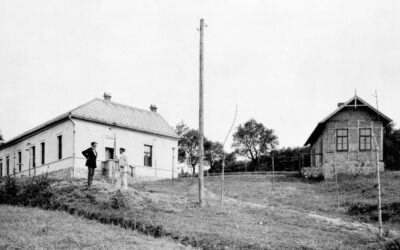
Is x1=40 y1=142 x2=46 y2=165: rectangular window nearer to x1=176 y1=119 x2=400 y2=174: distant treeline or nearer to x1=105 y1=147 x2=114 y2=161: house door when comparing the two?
x1=105 y1=147 x2=114 y2=161: house door

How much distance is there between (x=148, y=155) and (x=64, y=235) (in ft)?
86.2

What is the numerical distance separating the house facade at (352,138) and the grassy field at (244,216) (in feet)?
22.1

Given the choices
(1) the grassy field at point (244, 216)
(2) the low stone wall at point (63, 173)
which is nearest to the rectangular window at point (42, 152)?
(2) the low stone wall at point (63, 173)

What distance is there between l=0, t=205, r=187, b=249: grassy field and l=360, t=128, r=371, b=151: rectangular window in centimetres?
2315

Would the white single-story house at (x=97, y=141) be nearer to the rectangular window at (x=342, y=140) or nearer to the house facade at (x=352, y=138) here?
the house facade at (x=352, y=138)

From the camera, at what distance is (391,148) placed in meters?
52.5

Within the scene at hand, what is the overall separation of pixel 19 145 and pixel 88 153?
76.7 feet

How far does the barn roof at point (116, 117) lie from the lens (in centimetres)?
3275

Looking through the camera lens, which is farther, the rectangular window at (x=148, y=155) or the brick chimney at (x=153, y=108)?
the brick chimney at (x=153, y=108)

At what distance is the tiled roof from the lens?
109 ft

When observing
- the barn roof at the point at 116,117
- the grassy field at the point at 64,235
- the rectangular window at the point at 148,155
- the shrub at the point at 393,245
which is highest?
the barn roof at the point at 116,117

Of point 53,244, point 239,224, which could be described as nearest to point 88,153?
point 239,224

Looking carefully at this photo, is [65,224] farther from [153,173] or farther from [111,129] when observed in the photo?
[153,173]

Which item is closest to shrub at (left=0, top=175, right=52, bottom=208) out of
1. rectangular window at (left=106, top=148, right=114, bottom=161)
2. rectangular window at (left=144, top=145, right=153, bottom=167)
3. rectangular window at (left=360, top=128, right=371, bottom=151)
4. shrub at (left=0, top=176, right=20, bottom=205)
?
shrub at (left=0, top=176, right=20, bottom=205)
